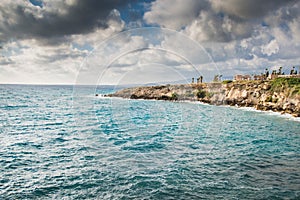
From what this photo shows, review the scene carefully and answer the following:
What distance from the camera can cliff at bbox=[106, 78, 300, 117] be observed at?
63.3 metres

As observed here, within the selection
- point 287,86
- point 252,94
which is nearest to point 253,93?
point 252,94

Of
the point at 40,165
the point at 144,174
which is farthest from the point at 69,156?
the point at 144,174

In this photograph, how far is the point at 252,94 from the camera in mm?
82500

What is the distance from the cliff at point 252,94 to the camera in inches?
2491

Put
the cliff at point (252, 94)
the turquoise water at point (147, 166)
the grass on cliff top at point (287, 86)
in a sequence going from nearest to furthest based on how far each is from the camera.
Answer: the turquoise water at point (147, 166) < the cliff at point (252, 94) < the grass on cliff top at point (287, 86)

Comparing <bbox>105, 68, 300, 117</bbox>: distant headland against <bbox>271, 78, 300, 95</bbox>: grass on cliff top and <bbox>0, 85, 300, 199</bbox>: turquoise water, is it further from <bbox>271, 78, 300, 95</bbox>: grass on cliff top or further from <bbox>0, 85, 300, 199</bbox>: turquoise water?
<bbox>0, 85, 300, 199</bbox>: turquoise water

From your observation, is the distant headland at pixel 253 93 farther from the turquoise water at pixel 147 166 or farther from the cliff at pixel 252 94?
the turquoise water at pixel 147 166

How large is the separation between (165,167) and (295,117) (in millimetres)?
48376

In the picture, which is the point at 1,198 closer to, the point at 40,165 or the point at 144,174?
the point at 40,165

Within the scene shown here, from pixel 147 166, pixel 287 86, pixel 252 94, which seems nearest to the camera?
pixel 147 166

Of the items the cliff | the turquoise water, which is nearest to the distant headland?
the cliff

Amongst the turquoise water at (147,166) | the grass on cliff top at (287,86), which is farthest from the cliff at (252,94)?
the turquoise water at (147,166)

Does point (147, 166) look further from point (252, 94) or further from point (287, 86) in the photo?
point (252, 94)

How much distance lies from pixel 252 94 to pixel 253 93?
58 centimetres
